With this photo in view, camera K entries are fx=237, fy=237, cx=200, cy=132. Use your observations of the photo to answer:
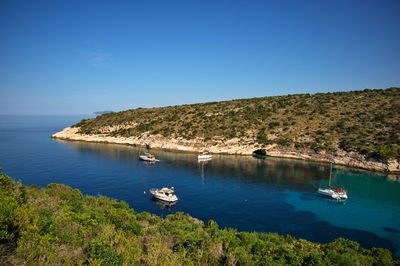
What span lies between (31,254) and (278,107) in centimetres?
10080

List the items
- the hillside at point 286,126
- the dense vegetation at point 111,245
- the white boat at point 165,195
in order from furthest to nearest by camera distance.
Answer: the hillside at point 286,126 < the white boat at point 165,195 < the dense vegetation at point 111,245

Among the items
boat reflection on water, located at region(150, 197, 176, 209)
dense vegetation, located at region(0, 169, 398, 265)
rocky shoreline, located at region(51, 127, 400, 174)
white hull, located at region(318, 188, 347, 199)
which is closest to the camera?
dense vegetation, located at region(0, 169, 398, 265)

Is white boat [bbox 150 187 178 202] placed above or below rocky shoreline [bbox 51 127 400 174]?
below

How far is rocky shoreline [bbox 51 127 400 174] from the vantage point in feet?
204

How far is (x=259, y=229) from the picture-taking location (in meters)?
31.8

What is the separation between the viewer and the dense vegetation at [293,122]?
7038 centimetres

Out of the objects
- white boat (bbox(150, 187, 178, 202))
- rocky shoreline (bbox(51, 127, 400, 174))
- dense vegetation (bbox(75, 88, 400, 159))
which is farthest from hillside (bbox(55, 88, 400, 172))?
white boat (bbox(150, 187, 178, 202))

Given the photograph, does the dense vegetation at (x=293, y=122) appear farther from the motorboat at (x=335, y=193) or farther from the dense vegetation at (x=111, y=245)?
the dense vegetation at (x=111, y=245)

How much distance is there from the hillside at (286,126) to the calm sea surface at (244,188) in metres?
7.53

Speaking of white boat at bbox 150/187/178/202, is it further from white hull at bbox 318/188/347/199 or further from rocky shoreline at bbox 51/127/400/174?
rocky shoreline at bbox 51/127/400/174

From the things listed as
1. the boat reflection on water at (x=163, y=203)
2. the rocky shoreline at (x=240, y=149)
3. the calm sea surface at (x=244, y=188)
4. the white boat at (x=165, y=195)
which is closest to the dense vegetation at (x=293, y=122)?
the rocky shoreline at (x=240, y=149)

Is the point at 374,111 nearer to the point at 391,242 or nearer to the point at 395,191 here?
Result: the point at 395,191

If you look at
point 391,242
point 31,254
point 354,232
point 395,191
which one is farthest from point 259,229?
point 395,191

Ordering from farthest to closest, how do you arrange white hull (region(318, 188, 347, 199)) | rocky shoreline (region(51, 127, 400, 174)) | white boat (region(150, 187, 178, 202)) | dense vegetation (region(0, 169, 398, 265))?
rocky shoreline (region(51, 127, 400, 174))
white hull (region(318, 188, 347, 199))
white boat (region(150, 187, 178, 202))
dense vegetation (region(0, 169, 398, 265))
